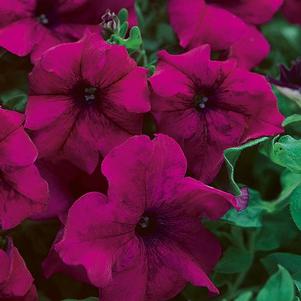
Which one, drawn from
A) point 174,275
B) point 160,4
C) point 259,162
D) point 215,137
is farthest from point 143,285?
point 160,4

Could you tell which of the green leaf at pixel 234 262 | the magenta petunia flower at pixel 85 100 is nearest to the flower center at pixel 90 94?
the magenta petunia flower at pixel 85 100

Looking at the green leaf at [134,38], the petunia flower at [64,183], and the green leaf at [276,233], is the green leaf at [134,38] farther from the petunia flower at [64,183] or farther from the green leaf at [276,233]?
the green leaf at [276,233]

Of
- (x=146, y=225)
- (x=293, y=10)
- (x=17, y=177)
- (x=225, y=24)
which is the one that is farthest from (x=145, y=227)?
(x=293, y=10)

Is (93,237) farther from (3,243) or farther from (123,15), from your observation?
(123,15)

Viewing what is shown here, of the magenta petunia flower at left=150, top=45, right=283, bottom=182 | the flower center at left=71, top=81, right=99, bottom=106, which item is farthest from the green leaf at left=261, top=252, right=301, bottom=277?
the flower center at left=71, top=81, right=99, bottom=106

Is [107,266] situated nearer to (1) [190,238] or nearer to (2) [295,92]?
(1) [190,238]

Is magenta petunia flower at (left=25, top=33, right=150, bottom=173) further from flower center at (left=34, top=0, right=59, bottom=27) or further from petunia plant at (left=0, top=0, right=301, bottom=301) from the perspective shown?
flower center at (left=34, top=0, right=59, bottom=27)
